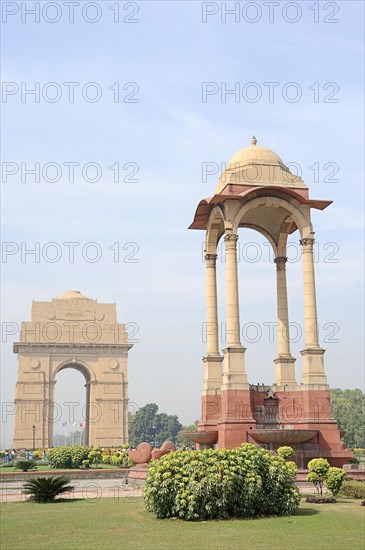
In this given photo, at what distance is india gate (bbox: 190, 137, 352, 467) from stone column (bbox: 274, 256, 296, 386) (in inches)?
1.7

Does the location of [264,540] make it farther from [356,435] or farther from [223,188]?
[356,435]

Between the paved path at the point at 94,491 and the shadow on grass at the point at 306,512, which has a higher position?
the shadow on grass at the point at 306,512

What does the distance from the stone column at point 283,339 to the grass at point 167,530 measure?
1059 cm

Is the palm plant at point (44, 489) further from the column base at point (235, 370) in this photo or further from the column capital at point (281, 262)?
the column capital at point (281, 262)

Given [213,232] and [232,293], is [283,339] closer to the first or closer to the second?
[232,293]

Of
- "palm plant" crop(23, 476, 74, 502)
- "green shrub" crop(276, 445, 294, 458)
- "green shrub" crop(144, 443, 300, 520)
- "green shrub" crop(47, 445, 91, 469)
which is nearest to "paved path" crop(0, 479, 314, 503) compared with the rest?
"palm plant" crop(23, 476, 74, 502)

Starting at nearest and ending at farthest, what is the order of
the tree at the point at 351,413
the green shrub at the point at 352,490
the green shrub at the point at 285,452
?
the green shrub at the point at 352,490 → the green shrub at the point at 285,452 → the tree at the point at 351,413

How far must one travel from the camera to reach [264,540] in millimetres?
12289

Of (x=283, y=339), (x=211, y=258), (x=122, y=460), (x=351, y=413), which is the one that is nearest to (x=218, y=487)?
(x=283, y=339)

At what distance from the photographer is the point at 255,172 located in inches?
1074

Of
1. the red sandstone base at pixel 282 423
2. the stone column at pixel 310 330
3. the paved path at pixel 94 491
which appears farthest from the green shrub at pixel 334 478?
A: the stone column at pixel 310 330

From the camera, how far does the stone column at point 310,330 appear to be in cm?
2539

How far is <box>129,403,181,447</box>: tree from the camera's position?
5915 inches

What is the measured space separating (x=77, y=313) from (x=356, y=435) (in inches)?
1481
